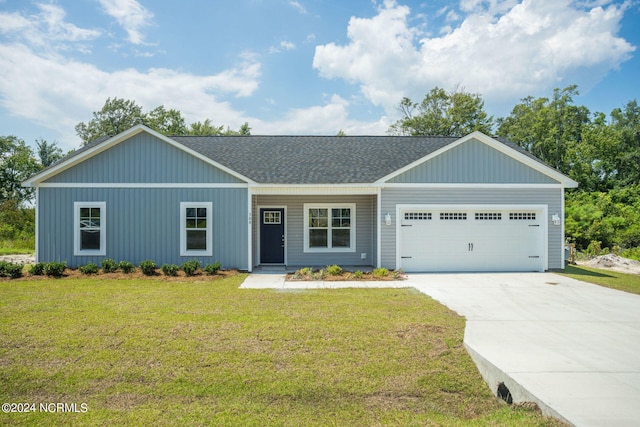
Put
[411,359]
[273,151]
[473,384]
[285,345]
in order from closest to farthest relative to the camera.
Answer: [473,384] → [411,359] → [285,345] → [273,151]

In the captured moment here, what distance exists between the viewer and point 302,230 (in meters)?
14.0

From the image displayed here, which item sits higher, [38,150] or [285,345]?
[38,150]

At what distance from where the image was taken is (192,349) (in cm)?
520

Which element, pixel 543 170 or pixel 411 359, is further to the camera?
pixel 543 170

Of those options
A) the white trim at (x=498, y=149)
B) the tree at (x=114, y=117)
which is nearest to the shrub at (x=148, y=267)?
the white trim at (x=498, y=149)

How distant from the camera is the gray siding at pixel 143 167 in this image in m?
12.3

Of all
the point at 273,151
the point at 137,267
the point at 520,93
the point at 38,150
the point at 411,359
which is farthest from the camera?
the point at 520,93

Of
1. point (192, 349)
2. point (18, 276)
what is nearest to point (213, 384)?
point (192, 349)

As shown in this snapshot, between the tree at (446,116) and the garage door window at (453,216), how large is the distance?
73.3 ft

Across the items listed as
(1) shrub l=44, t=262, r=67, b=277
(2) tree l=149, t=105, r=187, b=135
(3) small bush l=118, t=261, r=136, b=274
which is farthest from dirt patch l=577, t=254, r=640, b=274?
(2) tree l=149, t=105, r=187, b=135

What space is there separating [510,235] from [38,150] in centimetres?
4054

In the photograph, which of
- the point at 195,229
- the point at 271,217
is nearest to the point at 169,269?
the point at 195,229

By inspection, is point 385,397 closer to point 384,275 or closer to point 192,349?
point 192,349

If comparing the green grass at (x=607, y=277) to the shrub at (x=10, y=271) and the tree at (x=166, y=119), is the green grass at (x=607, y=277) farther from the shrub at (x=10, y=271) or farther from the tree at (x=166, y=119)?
the tree at (x=166, y=119)
